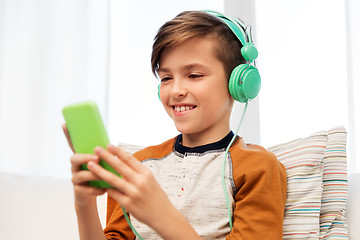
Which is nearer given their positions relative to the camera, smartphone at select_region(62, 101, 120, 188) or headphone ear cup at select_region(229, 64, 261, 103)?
smartphone at select_region(62, 101, 120, 188)

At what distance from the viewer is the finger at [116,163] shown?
732 mm

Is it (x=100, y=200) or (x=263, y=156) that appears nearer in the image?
(x=263, y=156)

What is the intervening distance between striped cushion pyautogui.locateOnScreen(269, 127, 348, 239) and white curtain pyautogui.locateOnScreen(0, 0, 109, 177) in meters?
1.39

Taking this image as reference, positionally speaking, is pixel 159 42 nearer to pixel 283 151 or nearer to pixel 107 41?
pixel 283 151

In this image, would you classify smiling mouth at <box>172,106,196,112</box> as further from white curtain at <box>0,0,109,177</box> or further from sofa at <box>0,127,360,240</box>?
white curtain at <box>0,0,109,177</box>

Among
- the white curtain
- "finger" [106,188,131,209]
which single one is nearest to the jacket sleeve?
"finger" [106,188,131,209]

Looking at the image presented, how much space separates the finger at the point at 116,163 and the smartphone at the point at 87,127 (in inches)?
0.9

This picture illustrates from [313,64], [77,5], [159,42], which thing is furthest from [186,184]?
[77,5]

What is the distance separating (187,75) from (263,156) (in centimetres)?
29

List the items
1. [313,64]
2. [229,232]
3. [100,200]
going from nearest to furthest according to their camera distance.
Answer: [229,232], [100,200], [313,64]

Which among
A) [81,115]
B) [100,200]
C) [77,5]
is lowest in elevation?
[100,200]

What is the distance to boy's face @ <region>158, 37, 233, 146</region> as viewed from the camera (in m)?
1.09

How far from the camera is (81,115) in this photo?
2.50 ft

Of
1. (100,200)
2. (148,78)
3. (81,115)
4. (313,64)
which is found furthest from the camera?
(148,78)
